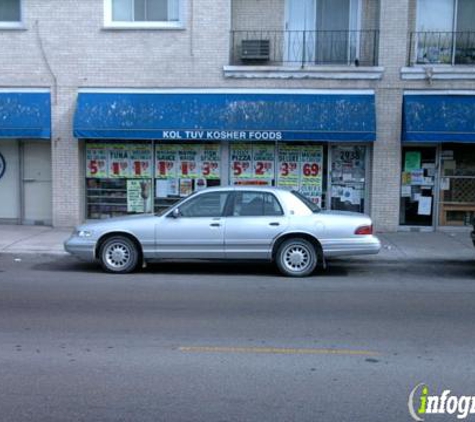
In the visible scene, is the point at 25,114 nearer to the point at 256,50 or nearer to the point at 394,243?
the point at 256,50

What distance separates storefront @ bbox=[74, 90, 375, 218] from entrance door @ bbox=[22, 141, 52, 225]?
1056 mm

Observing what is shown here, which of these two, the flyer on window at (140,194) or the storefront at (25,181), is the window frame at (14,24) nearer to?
the storefront at (25,181)

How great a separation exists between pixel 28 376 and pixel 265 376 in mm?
1891

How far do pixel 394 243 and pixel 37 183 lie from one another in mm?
8982

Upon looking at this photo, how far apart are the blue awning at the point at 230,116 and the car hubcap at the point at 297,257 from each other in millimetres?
4850

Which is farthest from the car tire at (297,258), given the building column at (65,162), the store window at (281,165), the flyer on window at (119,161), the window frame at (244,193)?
the building column at (65,162)

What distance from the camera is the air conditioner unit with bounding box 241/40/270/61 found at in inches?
582

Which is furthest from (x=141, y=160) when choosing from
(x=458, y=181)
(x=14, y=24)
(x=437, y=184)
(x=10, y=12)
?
(x=458, y=181)

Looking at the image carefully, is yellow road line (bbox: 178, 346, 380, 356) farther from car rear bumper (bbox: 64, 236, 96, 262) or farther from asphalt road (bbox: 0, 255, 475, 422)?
car rear bumper (bbox: 64, 236, 96, 262)

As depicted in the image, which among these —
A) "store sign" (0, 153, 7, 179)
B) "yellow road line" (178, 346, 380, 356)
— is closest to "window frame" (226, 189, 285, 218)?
"yellow road line" (178, 346, 380, 356)

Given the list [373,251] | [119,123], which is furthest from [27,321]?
[119,123]

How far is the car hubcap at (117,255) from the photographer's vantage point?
9945 millimetres

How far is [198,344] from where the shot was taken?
228 inches

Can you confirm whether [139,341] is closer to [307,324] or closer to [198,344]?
[198,344]
